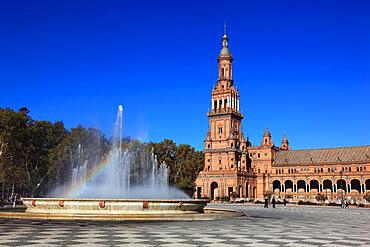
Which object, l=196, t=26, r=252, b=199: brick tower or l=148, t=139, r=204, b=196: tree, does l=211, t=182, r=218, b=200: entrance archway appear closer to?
l=196, t=26, r=252, b=199: brick tower

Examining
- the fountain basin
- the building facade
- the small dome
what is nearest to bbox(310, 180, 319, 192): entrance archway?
the building facade

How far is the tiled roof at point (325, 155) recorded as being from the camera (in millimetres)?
109625

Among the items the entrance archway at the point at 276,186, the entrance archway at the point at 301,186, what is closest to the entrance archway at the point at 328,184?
the entrance archway at the point at 301,186

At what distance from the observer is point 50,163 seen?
68.3 meters

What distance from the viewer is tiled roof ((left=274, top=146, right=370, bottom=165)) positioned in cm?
10962

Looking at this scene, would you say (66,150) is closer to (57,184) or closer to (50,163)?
(50,163)

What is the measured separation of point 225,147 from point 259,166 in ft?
60.2

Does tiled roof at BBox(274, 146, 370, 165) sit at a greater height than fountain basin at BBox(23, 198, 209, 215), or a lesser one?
greater

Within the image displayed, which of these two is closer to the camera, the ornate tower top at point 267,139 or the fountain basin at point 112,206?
the fountain basin at point 112,206

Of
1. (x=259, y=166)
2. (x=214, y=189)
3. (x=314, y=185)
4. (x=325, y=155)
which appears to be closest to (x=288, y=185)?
(x=314, y=185)

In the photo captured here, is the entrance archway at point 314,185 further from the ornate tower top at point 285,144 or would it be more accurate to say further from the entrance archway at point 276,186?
the ornate tower top at point 285,144

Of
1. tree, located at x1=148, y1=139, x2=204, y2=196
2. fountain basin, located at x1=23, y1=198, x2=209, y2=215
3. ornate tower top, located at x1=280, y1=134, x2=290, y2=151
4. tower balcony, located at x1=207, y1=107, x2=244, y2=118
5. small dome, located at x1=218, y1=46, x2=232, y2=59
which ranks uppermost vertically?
small dome, located at x1=218, y1=46, x2=232, y2=59

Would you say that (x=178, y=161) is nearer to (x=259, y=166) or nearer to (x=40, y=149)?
(x=40, y=149)

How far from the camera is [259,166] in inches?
4793
